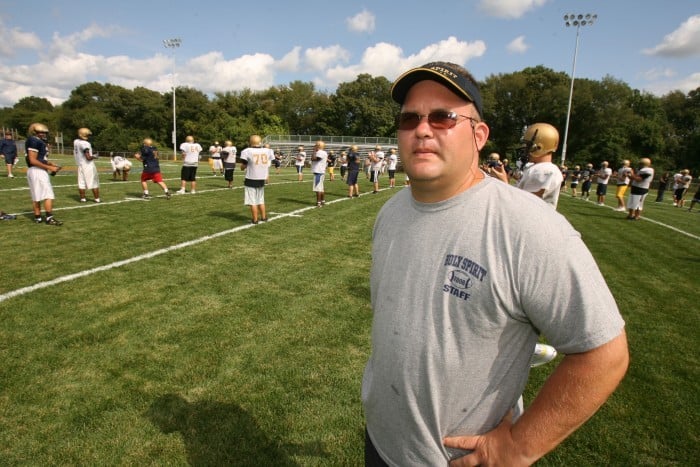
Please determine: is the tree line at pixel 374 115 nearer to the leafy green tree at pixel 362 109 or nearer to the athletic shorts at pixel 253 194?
the leafy green tree at pixel 362 109

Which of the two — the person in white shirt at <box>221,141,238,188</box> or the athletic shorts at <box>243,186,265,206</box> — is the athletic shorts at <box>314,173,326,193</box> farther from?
the person in white shirt at <box>221,141,238,188</box>

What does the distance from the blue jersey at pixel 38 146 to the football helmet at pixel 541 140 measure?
10086 mm

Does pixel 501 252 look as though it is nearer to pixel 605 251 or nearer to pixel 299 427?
pixel 299 427

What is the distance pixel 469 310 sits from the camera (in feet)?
4.17

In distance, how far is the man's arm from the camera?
111 cm

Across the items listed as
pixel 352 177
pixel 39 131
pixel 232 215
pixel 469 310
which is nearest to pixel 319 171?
pixel 352 177

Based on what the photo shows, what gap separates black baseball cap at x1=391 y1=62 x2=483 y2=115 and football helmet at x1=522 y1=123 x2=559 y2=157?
3.64m

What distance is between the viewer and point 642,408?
11.7ft

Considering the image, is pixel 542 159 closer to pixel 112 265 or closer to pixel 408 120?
pixel 408 120

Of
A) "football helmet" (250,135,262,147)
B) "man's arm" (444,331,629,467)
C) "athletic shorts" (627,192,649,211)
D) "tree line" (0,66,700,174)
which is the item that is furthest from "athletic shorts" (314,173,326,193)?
"tree line" (0,66,700,174)

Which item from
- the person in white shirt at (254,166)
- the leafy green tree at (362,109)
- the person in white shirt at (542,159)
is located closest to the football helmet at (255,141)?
the person in white shirt at (254,166)

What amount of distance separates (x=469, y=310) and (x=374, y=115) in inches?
3242

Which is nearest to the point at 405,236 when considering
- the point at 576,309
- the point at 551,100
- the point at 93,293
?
the point at 576,309

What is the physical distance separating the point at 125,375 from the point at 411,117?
3.61 metres
